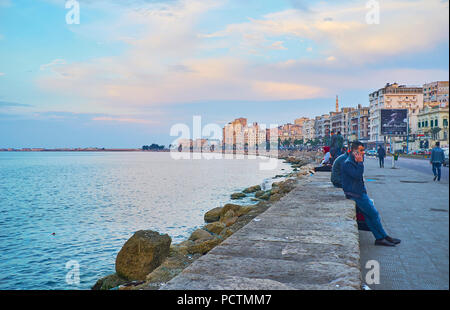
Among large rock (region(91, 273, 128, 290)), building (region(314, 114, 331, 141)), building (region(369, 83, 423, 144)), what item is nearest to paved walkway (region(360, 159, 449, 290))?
large rock (region(91, 273, 128, 290))

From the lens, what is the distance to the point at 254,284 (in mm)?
2889

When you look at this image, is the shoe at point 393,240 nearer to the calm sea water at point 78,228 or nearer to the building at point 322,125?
the calm sea water at point 78,228

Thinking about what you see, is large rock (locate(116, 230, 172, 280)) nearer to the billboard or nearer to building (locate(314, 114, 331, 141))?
the billboard

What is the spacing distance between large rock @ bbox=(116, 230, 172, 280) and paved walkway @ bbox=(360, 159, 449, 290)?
5364 mm

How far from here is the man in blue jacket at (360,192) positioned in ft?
17.8

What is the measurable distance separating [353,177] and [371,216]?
0.80 metres

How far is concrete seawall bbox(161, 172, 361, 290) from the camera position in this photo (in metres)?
2.95

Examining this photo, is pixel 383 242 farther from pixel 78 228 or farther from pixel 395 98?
pixel 395 98

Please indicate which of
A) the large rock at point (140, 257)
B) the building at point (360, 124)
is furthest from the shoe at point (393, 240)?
the building at point (360, 124)
